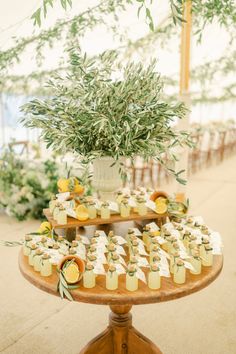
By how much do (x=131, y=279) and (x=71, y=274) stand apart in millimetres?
242

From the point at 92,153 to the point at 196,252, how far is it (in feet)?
2.19

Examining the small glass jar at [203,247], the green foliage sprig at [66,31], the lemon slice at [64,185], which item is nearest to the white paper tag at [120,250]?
the small glass jar at [203,247]

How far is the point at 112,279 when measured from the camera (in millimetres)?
1678

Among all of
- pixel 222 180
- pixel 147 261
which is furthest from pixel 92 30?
pixel 222 180

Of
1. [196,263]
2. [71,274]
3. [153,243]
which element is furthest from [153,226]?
[71,274]

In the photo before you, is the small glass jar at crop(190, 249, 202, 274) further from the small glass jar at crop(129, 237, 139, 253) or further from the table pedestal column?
the table pedestal column

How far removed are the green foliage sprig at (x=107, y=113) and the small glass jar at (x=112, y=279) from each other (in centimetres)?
55

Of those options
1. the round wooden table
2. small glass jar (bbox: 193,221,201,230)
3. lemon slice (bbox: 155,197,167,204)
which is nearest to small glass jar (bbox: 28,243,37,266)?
→ the round wooden table

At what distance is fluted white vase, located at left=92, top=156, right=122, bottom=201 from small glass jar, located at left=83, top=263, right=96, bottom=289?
0.59 metres

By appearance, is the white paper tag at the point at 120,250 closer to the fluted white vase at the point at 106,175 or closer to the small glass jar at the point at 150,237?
the small glass jar at the point at 150,237

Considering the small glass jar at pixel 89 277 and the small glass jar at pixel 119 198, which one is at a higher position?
the small glass jar at pixel 119 198

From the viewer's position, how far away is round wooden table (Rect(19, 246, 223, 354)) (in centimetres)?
164

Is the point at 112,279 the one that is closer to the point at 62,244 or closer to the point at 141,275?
the point at 141,275

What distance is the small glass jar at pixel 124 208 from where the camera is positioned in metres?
2.14
